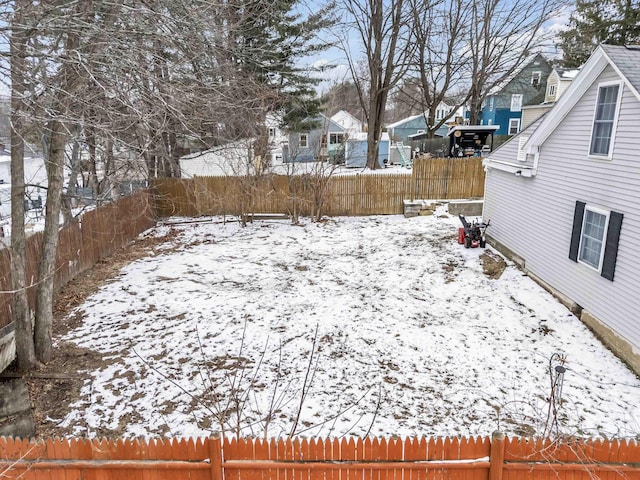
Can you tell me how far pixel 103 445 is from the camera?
2.94 m

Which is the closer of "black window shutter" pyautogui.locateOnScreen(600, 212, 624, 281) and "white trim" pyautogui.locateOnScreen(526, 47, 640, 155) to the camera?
"black window shutter" pyautogui.locateOnScreen(600, 212, 624, 281)

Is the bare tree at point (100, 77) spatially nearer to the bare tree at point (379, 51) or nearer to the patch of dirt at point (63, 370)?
the patch of dirt at point (63, 370)

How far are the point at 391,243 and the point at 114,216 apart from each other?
8.30 meters

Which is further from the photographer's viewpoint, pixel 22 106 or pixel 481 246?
pixel 481 246

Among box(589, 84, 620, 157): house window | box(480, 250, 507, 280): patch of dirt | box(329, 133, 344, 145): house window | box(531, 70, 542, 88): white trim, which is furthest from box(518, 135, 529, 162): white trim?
box(531, 70, 542, 88): white trim

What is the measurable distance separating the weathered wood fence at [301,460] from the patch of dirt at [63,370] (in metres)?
1.84

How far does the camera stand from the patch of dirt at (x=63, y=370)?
4914 mm

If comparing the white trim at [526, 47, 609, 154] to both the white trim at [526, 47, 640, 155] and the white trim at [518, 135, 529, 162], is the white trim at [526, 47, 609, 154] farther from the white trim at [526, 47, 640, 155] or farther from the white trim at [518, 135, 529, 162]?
the white trim at [518, 135, 529, 162]

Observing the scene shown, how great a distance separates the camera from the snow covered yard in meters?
4.92

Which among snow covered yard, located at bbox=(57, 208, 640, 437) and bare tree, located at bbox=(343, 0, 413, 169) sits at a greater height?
bare tree, located at bbox=(343, 0, 413, 169)

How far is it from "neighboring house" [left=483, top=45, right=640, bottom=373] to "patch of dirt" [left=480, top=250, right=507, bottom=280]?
0.55 metres

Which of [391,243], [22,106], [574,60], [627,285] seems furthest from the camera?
[574,60]

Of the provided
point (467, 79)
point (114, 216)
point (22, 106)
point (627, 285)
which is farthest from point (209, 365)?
point (467, 79)

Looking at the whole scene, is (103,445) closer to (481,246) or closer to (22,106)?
(22,106)
